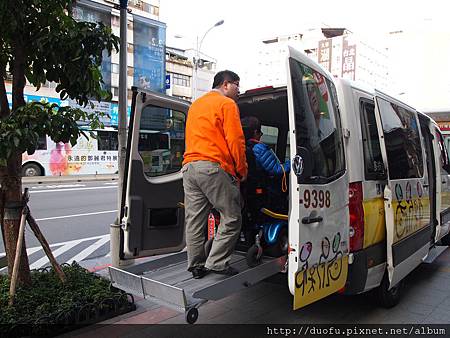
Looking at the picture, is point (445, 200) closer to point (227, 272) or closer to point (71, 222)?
point (227, 272)

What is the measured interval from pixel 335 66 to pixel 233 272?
2838 inches

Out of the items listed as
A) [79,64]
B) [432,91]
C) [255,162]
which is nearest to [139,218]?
[255,162]

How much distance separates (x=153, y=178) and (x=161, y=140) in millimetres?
425

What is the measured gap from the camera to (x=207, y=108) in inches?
129

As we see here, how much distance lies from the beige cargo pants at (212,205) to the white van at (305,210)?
0.67ft

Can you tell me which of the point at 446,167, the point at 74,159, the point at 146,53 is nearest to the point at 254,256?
the point at 446,167

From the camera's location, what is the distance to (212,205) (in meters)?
3.37

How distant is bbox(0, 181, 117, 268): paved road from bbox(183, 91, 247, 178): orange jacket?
414 centimetres

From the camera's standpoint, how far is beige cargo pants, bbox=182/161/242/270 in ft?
10.5

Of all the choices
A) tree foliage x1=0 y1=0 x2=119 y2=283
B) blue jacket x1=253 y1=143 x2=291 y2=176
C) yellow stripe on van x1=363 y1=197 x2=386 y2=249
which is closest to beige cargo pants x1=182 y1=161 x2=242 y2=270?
blue jacket x1=253 y1=143 x2=291 y2=176

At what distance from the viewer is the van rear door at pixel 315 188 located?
9.57ft

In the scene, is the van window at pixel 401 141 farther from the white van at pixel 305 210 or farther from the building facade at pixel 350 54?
the building facade at pixel 350 54

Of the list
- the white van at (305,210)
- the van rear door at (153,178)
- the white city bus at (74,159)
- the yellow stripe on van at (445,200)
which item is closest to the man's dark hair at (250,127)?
the white van at (305,210)

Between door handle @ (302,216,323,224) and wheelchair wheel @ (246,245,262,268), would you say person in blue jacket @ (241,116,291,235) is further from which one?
door handle @ (302,216,323,224)
